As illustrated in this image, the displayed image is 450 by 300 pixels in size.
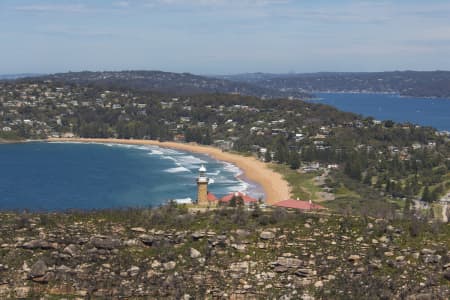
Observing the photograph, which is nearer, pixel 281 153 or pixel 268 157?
pixel 281 153

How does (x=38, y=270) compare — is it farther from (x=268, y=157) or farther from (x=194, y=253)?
(x=268, y=157)

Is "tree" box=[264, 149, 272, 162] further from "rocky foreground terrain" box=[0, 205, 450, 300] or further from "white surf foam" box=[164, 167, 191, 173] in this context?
"rocky foreground terrain" box=[0, 205, 450, 300]

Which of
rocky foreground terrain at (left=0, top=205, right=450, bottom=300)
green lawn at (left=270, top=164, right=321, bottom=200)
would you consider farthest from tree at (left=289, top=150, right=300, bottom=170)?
rocky foreground terrain at (left=0, top=205, right=450, bottom=300)

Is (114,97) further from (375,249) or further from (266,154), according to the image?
(375,249)

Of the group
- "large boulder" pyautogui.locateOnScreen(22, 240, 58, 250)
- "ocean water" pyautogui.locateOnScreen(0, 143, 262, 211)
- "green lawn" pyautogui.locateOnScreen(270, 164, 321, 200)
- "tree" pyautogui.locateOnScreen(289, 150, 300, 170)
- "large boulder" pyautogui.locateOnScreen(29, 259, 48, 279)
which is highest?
"large boulder" pyautogui.locateOnScreen(22, 240, 58, 250)

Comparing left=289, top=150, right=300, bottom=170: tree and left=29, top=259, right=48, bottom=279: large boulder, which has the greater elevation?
left=29, top=259, right=48, bottom=279: large boulder

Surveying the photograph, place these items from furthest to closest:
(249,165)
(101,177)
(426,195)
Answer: (249,165), (101,177), (426,195)

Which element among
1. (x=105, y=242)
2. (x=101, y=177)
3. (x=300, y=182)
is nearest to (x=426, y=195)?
(x=300, y=182)
